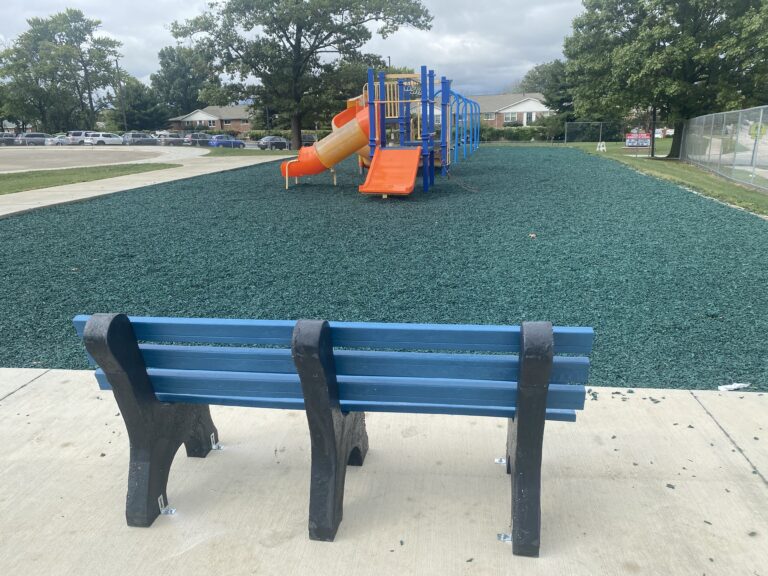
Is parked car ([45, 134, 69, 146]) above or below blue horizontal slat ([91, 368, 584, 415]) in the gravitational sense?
above

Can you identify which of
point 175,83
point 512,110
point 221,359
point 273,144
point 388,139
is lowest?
point 273,144

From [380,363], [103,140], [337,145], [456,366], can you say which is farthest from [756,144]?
[103,140]

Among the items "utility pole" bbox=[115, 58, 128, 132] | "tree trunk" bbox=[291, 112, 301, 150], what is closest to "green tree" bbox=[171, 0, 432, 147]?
"tree trunk" bbox=[291, 112, 301, 150]

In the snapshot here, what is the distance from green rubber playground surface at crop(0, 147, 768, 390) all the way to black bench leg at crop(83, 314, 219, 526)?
2.03 meters

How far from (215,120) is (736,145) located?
92.3 metres

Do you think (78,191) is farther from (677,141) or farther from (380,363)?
(677,141)

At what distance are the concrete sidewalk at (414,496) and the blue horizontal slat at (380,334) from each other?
82 centimetres

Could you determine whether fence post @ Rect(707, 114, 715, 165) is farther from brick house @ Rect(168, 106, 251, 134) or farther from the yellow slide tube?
brick house @ Rect(168, 106, 251, 134)

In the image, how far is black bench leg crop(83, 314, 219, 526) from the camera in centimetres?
217

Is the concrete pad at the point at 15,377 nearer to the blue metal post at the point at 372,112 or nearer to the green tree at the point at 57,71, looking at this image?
the blue metal post at the point at 372,112

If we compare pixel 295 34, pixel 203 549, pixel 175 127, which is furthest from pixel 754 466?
pixel 175 127

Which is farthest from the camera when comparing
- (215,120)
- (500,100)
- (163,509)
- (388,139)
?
(215,120)

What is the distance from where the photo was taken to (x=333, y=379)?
2.24 m

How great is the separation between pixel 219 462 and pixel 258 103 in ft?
122
